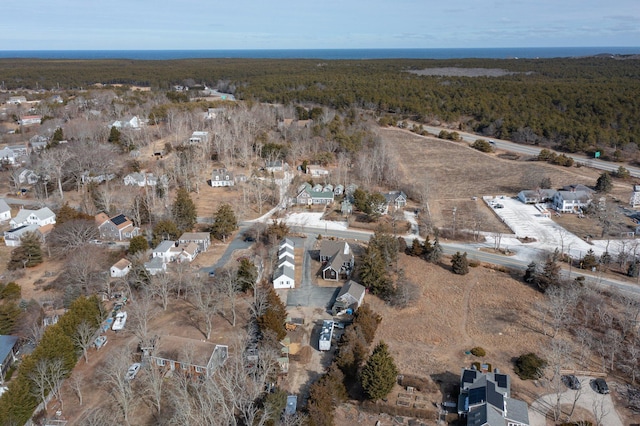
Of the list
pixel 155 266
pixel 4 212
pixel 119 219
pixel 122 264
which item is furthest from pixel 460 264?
pixel 4 212

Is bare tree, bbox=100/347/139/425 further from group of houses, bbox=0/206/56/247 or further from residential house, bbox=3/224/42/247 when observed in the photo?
residential house, bbox=3/224/42/247

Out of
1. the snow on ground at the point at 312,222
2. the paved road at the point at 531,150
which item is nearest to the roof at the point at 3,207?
the snow on ground at the point at 312,222

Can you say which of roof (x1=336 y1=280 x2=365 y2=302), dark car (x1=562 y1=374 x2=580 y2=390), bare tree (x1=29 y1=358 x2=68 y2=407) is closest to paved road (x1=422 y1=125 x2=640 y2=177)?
dark car (x1=562 y1=374 x2=580 y2=390)

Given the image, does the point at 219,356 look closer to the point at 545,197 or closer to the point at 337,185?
the point at 337,185

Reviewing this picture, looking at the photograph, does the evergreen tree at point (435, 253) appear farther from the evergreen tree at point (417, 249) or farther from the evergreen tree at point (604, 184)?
the evergreen tree at point (604, 184)

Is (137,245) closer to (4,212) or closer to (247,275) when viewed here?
(247,275)
